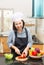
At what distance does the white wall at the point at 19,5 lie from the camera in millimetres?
3327

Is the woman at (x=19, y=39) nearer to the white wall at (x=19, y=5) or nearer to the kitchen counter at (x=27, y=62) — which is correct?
the kitchen counter at (x=27, y=62)

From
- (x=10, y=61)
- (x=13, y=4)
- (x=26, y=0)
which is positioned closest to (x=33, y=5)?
(x=26, y=0)

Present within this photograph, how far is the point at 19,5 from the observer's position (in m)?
3.36

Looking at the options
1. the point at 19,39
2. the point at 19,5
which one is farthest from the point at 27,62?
the point at 19,5

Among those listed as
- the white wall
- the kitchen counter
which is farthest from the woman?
the white wall

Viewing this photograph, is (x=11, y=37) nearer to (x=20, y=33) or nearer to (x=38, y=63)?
(x=20, y=33)

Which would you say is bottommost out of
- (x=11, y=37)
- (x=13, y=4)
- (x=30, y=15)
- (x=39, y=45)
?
(x=39, y=45)

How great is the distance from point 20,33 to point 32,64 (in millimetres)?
596

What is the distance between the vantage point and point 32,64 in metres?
1.48

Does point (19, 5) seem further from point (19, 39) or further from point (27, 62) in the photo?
point (27, 62)

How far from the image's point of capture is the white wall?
333 centimetres

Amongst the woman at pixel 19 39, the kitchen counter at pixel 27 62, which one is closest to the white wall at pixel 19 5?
the woman at pixel 19 39

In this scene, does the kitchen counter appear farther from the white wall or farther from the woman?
the white wall

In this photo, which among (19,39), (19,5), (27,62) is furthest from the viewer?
(19,5)
